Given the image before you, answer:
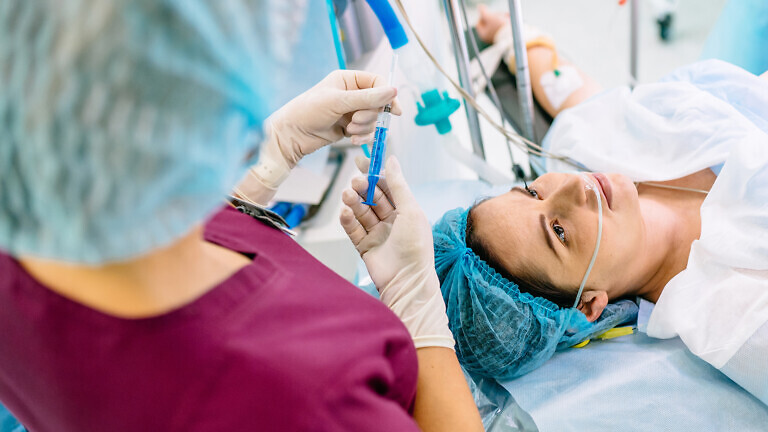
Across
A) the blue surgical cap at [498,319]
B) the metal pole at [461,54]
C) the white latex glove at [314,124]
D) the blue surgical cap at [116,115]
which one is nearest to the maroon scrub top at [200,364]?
the blue surgical cap at [116,115]

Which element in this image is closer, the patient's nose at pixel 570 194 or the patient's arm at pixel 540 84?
the patient's nose at pixel 570 194

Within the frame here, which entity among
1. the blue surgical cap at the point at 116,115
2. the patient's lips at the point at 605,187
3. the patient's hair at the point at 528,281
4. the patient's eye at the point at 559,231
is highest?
the blue surgical cap at the point at 116,115

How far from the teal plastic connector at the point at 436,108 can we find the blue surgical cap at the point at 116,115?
3.20 ft

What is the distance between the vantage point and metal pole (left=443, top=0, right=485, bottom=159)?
1.17 m

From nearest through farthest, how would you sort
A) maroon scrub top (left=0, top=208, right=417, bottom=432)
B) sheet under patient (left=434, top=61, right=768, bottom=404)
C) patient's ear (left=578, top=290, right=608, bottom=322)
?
maroon scrub top (left=0, top=208, right=417, bottom=432)
sheet under patient (left=434, top=61, right=768, bottom=404)
patient's ear (left=578, top=290, right=608, bottom=322)

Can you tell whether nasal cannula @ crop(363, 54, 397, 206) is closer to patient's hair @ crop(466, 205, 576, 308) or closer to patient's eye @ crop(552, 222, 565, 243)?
patient's hair @ crop(466, 205, 576, 308)

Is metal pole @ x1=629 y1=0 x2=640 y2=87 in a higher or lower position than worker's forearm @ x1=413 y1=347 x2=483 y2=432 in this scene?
higher

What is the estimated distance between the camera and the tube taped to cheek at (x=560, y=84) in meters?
1.75

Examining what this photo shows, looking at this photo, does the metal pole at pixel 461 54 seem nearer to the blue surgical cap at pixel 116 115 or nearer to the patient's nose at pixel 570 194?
the patient's nose at pixel 570 194

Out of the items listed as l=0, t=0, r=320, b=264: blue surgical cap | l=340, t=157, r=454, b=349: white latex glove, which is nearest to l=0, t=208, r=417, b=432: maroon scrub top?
l=0, t=0, r=320, b=264: blue surgical cap

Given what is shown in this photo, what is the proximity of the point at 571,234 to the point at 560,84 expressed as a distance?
80 cm

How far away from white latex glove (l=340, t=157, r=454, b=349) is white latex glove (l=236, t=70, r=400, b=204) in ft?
0.38

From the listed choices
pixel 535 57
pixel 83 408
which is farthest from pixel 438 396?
pixel 535 57

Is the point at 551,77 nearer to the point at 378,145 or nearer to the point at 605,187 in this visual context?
the point at 605,187
